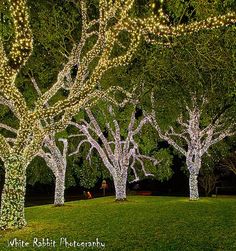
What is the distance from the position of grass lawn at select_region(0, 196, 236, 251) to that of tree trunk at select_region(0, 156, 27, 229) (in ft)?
2.02

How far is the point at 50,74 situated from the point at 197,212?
40.9 feet

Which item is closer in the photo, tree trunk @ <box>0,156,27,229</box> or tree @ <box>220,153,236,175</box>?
tree trunk @ <box>0,156,27,229</box>

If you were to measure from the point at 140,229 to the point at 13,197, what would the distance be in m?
4.88

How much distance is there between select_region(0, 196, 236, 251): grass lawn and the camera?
1396 cm

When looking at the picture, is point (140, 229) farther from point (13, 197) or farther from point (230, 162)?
point (230, 162)

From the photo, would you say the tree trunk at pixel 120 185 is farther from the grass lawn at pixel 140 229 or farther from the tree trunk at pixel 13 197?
the tree trunk at pixel 13 197

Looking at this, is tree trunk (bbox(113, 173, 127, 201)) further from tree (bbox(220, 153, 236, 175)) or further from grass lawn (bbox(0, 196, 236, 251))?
tree (bbox(220, 153, 236, 175))

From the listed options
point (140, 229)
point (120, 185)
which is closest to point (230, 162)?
point (120, 185)

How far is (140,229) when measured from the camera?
1717cm

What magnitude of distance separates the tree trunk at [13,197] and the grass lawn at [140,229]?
0.62 metres

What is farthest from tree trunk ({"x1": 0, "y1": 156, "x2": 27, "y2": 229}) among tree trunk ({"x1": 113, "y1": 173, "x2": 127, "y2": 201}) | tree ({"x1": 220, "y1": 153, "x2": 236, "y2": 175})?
tree ({"x1": 220, "y1": 153, "x2": 236, "y2": 175})

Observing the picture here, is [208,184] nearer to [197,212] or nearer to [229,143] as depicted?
[229,143]

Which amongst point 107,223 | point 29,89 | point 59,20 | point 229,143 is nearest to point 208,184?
point 229,143

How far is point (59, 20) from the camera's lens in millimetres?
26812
